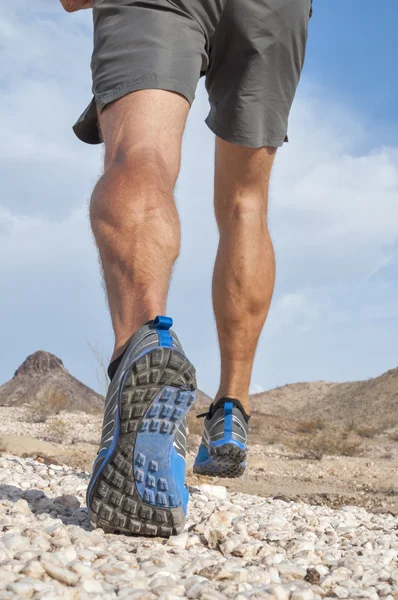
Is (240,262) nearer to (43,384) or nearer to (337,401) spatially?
(43,384)

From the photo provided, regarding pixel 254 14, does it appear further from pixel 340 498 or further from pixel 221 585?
pixel 340 498

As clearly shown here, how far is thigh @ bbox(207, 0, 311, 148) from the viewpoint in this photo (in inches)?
86.2

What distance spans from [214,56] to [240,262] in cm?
79

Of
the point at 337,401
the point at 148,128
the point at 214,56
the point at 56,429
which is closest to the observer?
the point at 148,128

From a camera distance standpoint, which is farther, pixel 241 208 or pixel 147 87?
pixel 241 208

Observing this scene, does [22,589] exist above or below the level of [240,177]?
below

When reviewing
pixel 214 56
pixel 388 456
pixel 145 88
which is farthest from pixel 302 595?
pixel 388 456

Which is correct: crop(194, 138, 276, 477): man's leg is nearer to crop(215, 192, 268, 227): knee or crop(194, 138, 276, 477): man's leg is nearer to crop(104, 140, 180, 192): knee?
crop(215, 192, 268, 227): knee

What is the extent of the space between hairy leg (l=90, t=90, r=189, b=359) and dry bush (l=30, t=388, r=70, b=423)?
24.7ft

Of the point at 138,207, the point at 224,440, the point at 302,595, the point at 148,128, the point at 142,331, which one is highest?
the point at 148,128

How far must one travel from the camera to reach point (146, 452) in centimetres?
138

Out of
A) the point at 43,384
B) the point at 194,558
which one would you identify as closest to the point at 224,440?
the point at 194,558

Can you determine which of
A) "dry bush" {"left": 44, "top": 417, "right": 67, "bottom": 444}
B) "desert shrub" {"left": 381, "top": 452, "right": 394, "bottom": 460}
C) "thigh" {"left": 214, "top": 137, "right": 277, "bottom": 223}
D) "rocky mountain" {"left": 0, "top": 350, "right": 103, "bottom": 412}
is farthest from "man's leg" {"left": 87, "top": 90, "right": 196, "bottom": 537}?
"rocky mountain" {"left": 0, "top": 350, "right": 103, "bottom": 412}

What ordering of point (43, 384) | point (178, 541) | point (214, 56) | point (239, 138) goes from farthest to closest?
point (43, 384)
point (239, 138)
point (214, 56)
point (178, 541)
